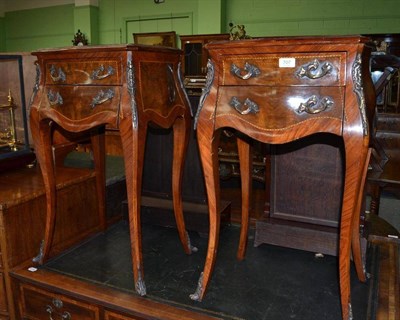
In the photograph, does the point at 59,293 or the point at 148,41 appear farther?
the point at 148,41

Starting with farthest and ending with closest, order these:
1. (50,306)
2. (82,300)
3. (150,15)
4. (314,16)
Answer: (150,15) < (314,16) < (50,306) < (82,300)

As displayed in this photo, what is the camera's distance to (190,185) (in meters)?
2.21

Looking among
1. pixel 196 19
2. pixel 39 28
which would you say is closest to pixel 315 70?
pixel 196 19

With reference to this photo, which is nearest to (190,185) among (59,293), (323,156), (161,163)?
(161,163)

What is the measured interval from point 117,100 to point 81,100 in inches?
6.9

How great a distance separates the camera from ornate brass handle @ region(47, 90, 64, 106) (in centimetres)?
150

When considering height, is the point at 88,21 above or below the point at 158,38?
above

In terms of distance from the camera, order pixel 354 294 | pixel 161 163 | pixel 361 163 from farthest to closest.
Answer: pixel 161 163 → pixel 354 294 → pixel 361 163

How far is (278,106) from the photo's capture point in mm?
1213

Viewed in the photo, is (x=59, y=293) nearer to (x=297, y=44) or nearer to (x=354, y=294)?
(x=354, y=294)

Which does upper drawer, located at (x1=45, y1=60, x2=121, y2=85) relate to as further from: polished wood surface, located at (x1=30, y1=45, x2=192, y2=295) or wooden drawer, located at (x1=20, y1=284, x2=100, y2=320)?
wooden drawer, located at (x1=20, y1=284, x2=100, y2=320)

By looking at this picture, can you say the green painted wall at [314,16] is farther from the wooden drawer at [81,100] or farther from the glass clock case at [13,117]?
the wooden drawer at [81,100]

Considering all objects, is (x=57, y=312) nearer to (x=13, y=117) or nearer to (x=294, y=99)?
(x=13, y=117)

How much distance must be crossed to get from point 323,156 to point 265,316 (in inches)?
31.6
